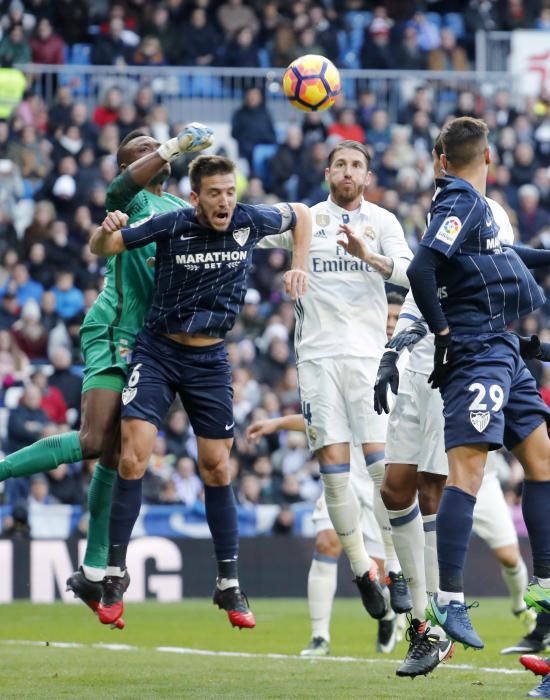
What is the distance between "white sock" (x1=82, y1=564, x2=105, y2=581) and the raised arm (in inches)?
82.4

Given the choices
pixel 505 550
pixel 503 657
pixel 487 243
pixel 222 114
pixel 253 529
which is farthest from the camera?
pixel 222 114

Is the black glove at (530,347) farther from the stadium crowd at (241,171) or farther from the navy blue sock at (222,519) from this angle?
the stadium crowd at (241,171)

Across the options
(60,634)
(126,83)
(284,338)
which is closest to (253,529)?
(284,338)

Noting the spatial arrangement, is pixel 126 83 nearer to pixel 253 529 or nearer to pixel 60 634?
pixel 253 529

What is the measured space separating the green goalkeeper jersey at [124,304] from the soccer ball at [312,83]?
5.35ft

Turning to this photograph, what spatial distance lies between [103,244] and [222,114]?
1501 centimetres

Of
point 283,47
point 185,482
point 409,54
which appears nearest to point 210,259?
point 185,482

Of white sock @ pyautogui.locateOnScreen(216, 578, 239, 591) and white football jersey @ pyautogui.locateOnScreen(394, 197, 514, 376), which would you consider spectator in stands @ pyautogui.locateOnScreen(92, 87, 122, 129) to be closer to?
white football jersey @ pyautogui.locateOnScreen(394, 197, 514, 376)

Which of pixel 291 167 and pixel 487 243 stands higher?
pixel 291 167

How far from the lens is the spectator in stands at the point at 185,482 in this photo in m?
17.3

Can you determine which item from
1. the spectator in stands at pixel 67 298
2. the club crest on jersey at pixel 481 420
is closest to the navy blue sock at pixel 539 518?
the club crest on jersey at pixel 481 420

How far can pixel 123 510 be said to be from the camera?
8.88 m

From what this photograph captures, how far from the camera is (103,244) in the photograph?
27.8 feet

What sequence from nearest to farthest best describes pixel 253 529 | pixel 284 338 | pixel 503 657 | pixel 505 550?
1. pixel 503 657
2. pixel 505 550
3. pixel 253 529
4. pixel 284 338
